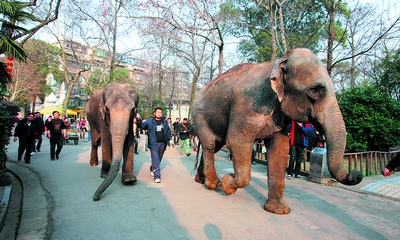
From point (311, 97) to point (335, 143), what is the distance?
2.21 ft

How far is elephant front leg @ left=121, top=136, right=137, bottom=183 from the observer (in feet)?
→ 21.3

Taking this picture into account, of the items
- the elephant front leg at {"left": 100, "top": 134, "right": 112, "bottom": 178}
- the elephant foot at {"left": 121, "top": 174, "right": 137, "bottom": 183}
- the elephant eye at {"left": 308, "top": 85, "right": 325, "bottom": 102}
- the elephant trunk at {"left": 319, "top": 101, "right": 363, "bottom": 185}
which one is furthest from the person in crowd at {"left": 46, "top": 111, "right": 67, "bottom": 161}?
the elephant trunk at {"left": 319, "top": 101, "right": 363, "bottom": 185}

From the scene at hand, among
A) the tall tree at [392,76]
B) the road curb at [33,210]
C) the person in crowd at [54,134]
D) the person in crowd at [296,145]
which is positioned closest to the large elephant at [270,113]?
the road curb at [33,210]

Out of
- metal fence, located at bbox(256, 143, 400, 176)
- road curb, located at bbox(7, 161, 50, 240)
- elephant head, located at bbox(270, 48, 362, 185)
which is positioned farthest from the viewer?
metal fence, located at bbox(256, 143, 400, 176)

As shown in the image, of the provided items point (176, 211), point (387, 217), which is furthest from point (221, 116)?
point (387, 217)

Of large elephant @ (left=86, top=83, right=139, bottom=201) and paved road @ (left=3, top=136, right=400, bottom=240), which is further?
large elephant @ (left=86, top=83, right=139, bottom=201)

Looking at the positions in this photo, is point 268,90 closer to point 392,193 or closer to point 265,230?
point 265,230

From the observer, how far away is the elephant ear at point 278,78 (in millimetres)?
4105

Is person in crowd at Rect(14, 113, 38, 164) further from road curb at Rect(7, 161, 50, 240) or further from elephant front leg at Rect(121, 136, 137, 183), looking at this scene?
elephant front leg at Rect(121, 136, 137, 183)

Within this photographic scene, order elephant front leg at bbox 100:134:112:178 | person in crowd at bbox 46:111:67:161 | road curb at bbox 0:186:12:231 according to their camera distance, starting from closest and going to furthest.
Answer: road curb at bbox 0:186:12:231, elephant front leg at bbox 100:134:112:178, person in crowd at bbox 46:111:67:161

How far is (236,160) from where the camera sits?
479 centimetres

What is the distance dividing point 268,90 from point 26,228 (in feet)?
13.1

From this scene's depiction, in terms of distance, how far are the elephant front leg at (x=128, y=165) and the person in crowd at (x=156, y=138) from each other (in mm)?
481

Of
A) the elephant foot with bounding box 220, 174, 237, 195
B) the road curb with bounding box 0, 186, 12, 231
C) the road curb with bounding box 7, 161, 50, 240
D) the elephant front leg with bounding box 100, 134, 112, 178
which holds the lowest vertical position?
the road curb with bounding box 7, 161, 50, 240
